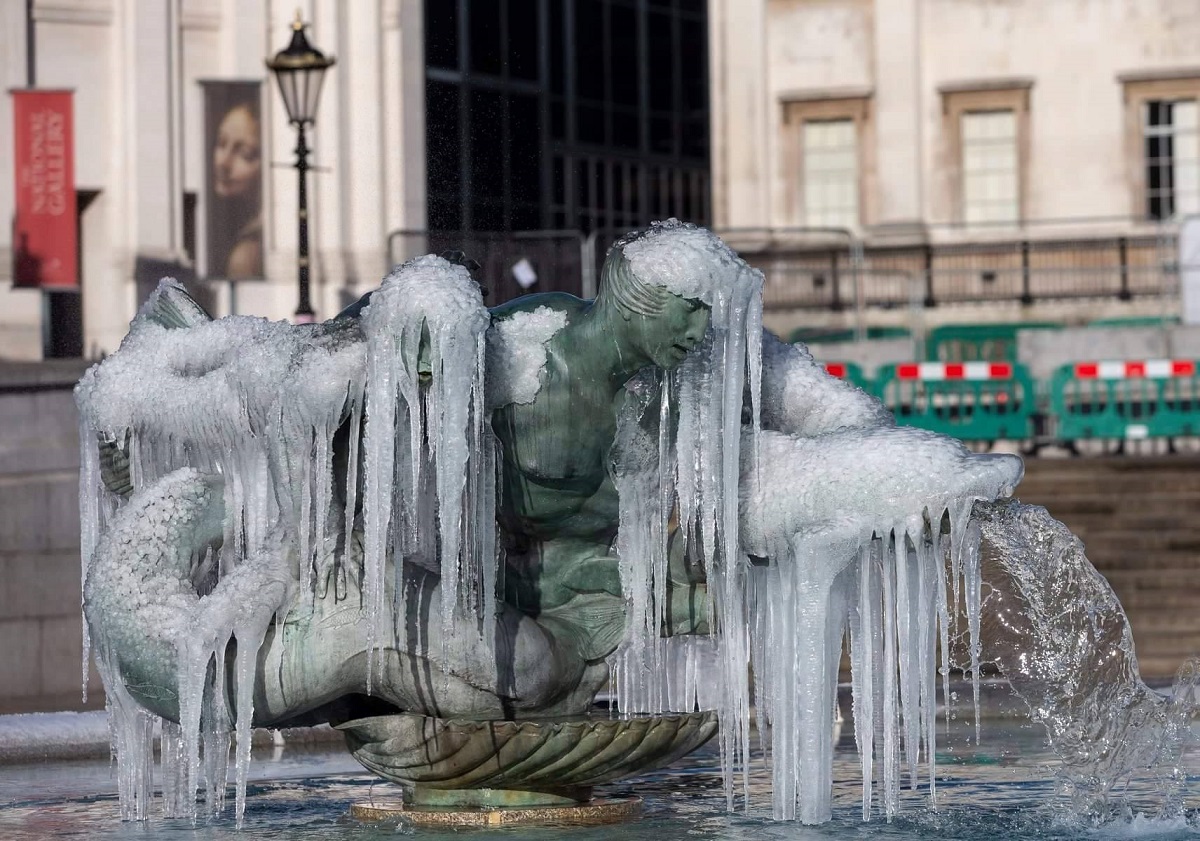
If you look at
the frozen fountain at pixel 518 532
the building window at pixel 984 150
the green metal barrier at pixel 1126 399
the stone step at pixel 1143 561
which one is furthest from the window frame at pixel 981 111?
the frozen fountain at pixel 518 532

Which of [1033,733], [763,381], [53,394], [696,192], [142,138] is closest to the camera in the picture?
[763,381]

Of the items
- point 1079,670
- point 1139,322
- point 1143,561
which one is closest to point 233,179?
point 1139,322

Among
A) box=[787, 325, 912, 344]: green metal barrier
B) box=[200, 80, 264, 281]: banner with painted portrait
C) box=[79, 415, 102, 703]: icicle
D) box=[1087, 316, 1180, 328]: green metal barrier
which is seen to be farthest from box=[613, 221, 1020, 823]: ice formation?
box=[200, 80, 264, 281]: banner with painted portrait

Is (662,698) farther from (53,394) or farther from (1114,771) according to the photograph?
(53,394)

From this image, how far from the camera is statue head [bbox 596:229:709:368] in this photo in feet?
20.8

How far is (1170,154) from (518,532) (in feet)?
120

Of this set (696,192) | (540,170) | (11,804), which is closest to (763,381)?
(11,804)

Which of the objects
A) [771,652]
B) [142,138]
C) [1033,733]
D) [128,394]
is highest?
[142,138]

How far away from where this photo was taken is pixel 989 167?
4234cm

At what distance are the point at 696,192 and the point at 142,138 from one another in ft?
46.6

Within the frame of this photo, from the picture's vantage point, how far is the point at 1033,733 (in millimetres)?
10375

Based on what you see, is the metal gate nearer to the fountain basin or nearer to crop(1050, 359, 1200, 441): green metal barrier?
crop(1050, 359, 1200, 441): green metal barrier

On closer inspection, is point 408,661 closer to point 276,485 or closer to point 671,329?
point 276,485

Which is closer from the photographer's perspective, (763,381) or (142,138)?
(763,381)
